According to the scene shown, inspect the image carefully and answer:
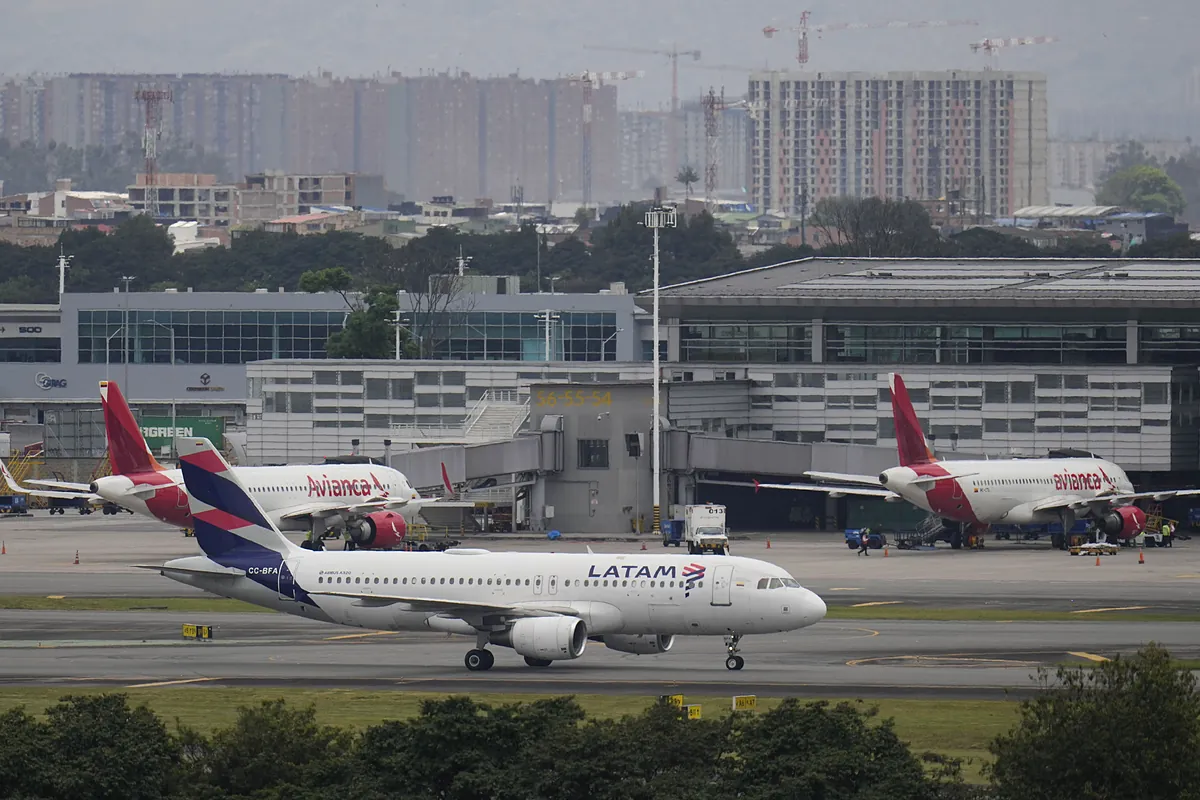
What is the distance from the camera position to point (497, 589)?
63.4 metres

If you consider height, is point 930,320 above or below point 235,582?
above

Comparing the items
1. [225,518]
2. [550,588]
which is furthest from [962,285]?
[225,518]

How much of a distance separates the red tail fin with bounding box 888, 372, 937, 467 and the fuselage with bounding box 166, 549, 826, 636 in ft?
154

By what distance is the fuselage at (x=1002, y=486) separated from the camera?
110 metres

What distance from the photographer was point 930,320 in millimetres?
133750

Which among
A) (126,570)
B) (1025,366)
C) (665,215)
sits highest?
(665,215)

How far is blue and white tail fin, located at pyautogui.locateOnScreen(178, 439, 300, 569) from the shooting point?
66125 millimetres

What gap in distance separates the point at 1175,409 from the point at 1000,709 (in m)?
73.5

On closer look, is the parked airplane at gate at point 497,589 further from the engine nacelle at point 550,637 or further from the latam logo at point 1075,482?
the latam logo at point 1075,482

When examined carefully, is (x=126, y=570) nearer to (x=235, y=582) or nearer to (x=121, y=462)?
(x=121, y=462)

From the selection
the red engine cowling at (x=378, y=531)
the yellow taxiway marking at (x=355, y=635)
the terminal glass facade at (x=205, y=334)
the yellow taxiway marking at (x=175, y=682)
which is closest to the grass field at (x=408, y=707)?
the yellow taxiway marking at (x=175, y=682)

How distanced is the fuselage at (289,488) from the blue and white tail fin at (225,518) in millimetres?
38083

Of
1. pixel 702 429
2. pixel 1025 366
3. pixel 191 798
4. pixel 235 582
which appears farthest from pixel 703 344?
pixel 191 798

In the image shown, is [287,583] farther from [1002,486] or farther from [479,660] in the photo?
[1002,486]
